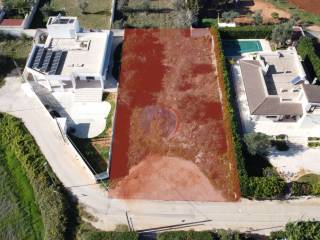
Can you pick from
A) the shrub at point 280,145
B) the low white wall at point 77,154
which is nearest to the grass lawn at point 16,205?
the low white wall at point 77,154

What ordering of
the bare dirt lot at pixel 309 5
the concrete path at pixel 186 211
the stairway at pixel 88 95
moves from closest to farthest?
the concrete path at pixel 186 211 → the stairway at pixel 88 95 → the bare dirt lot at pixel 309 5

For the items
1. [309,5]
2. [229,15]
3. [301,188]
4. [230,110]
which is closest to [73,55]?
[230,110]

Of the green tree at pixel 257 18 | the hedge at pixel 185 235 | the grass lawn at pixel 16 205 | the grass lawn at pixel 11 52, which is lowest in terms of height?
the grass lawn at pixel 16 205

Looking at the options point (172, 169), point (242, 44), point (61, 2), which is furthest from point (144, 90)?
point (61, 2)

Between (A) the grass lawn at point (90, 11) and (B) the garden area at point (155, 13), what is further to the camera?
(A) the grass lawn at point (90, 11)

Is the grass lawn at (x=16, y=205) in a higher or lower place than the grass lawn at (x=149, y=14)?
lower

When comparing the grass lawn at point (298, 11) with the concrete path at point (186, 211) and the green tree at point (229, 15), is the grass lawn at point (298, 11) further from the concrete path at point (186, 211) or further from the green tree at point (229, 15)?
the concrete path at point (186, 211)

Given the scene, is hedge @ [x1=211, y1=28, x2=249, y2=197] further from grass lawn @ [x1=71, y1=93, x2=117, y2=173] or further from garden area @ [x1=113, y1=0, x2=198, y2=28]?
grass lawn @ [x1=71, y1=93, x2=117, y2=173]

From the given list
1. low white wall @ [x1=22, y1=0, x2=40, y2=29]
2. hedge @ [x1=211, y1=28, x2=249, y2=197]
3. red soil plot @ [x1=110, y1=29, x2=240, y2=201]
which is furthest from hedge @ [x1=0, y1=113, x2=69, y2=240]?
hedge @ [x1=211, y1=28, x2=249, y2=197]
